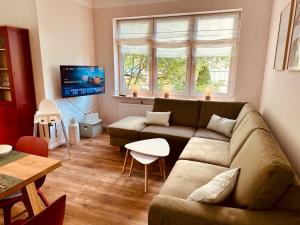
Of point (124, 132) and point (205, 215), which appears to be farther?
point (124, 132)

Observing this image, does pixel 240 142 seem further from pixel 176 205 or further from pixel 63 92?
pixel 63 92

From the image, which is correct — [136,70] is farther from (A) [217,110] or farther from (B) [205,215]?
(B) [205,215]

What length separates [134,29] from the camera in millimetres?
4098

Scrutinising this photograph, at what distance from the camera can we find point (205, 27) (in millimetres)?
3648

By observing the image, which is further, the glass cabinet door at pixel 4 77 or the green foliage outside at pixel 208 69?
the green foliage outside at pixel 208 69

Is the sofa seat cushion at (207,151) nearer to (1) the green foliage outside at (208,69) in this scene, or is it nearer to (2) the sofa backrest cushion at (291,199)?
(2) the sofa backrest cushion at (291,199)

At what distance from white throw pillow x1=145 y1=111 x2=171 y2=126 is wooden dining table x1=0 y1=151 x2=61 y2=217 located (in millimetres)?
2006

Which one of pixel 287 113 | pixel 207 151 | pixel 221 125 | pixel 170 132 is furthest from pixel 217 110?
pixel 287 113

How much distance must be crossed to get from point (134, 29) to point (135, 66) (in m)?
0.72

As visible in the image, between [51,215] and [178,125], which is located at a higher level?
[51,215]

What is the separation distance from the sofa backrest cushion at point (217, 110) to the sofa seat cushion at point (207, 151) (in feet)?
2.09

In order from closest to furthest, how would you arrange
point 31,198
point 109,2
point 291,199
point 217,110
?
point 291,199
point 31,198
point 217,110
point 109,2

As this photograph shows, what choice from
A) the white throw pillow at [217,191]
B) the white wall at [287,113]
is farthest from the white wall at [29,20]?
the white wall at [287,113]

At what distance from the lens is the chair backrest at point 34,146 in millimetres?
1789
